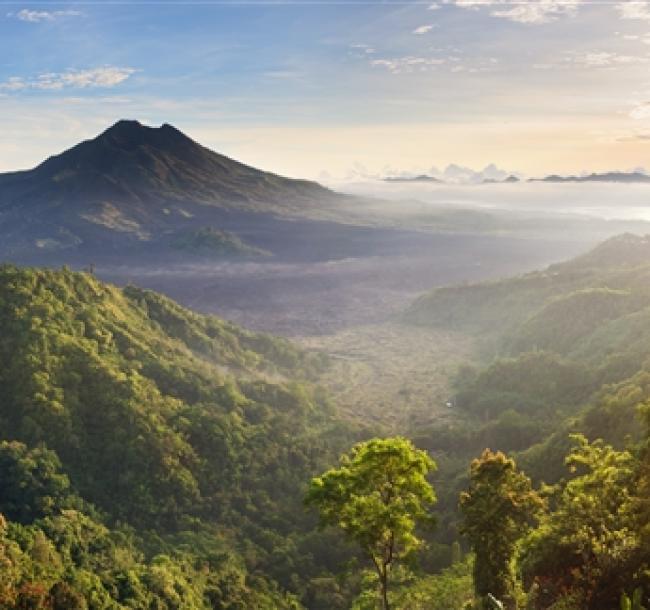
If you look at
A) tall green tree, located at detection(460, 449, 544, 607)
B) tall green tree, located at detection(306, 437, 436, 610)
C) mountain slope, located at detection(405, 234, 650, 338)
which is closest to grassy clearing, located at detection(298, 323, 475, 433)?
mountain slope, located at detection(405, 234, 650, 338)

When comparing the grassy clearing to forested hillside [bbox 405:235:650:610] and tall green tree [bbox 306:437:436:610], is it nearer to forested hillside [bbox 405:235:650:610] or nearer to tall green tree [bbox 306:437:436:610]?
forested hillside [bbox 405:235:650:610]

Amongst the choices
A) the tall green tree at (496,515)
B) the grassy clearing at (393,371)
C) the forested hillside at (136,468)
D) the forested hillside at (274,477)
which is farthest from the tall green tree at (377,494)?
the grassy clearing at (393,371)

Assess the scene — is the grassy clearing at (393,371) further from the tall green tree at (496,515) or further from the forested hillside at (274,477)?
the tall green tree at (496,515)

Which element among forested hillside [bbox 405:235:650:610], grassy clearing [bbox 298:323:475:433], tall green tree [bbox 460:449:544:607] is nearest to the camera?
forested hillside [bbox 405:235:650:610]

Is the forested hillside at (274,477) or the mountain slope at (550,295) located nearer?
the forested hillside at (274,477)

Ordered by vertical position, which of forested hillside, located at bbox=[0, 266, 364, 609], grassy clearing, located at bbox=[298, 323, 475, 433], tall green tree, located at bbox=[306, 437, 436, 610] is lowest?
grassy clearing, located at bbox=[298, 323, 475, 433]
